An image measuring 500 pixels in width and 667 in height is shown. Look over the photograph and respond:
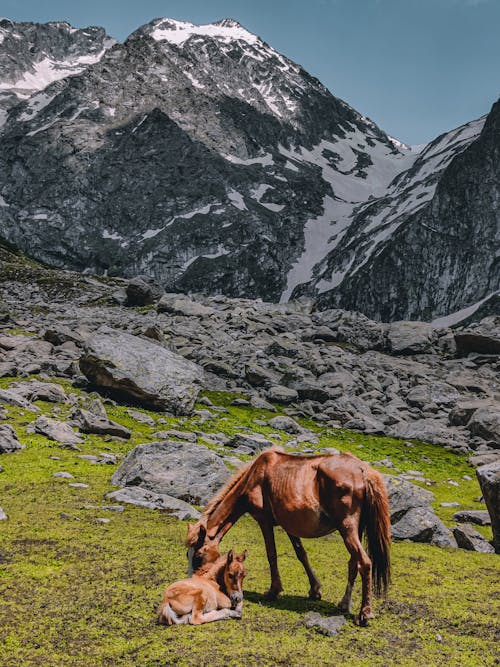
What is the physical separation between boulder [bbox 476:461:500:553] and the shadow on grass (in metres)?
6.94

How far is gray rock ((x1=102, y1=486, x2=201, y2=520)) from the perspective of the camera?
14969mm

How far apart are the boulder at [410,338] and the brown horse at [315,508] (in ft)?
176

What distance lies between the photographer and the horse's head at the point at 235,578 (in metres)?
8.76

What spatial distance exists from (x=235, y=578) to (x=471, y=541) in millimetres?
8208

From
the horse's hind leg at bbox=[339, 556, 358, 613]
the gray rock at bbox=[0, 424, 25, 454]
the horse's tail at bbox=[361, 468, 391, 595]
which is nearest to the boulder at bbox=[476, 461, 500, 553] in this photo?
the horse's tail at bbox=[361, 468, 391, 595]

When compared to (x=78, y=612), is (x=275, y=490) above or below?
above

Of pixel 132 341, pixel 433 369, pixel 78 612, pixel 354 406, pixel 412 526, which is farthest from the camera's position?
pixel 433 369

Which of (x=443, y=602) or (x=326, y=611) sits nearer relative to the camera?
(x=326, y=611)

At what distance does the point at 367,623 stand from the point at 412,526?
6565mm

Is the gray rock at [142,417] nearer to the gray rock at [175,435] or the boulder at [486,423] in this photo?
the gray rock at [175,435]

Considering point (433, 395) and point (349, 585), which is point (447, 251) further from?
point (349, 585)

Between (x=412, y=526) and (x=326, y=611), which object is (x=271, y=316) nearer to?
(x=412, y=526)

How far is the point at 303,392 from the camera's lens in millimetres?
37625

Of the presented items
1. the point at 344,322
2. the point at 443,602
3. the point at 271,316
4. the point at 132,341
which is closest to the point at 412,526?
the point at 443,602
